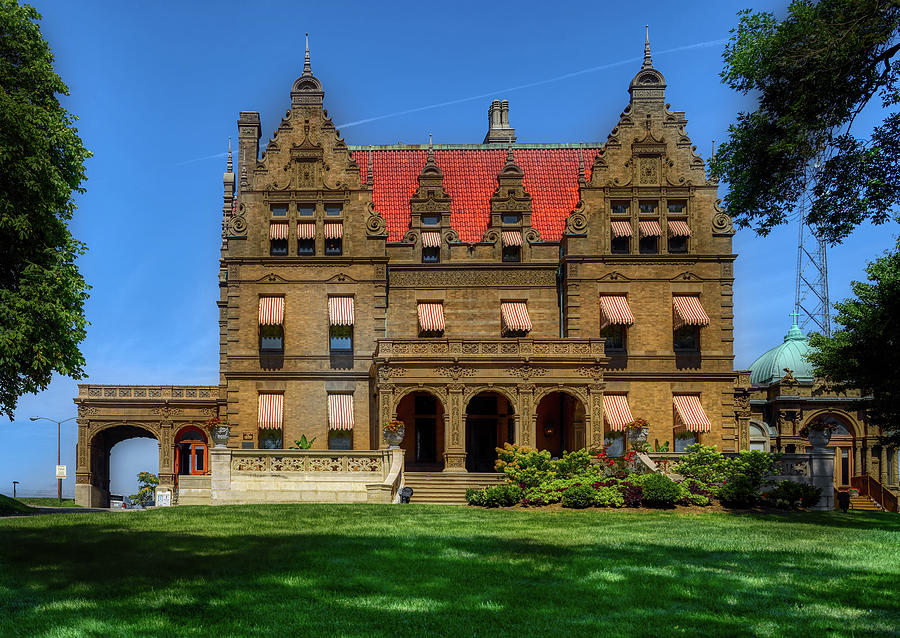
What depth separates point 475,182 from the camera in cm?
5041

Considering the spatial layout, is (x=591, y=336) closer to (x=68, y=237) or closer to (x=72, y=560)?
(x=68, y=237)

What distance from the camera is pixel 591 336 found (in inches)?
1762

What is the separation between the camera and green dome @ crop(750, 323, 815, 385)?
196ft

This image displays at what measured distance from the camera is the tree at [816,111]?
23.4 meters

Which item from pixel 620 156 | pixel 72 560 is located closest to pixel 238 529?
pixel 72 560

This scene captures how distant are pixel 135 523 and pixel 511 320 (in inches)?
934

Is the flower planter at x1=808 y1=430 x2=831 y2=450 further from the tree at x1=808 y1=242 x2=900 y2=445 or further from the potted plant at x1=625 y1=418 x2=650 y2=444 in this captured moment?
the potted plant at x1=625 y1=418 x2=650 y2=444

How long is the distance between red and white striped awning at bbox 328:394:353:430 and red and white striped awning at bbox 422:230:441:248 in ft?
27.6

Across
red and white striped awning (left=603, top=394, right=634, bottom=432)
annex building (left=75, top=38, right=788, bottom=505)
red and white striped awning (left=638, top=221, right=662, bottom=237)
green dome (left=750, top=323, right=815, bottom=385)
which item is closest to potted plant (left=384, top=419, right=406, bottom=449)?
annex building (left=75, top=38, right=788, bottom=505)

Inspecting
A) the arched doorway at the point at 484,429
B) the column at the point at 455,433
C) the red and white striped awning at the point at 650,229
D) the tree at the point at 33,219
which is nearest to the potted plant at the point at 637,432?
the column at the point at 455,433

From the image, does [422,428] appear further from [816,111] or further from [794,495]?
[816,111]

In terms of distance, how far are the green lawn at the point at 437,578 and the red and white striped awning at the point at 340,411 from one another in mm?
18105

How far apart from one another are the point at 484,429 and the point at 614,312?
8493 mm

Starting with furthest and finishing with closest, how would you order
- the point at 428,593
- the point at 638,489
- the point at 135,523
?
1. the point at 638,489
2. the point at 135,523
3. the point at 428,593
